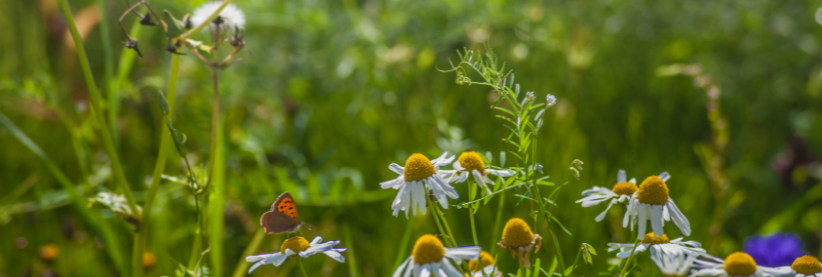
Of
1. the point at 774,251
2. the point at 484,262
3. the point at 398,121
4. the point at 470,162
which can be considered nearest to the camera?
the point at 470,162

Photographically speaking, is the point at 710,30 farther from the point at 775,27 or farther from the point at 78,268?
the point at 78,268

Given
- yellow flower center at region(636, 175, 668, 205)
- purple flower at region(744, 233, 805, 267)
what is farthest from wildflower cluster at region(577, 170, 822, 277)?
purple flower at region(744, 233, 805, 267)

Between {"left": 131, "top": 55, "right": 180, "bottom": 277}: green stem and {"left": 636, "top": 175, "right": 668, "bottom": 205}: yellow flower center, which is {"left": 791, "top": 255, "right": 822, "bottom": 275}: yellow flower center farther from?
{"left": 131, "top": 55, "right": 180, "bottom": 277}: green stem

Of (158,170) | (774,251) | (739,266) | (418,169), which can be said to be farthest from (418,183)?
(774,251)

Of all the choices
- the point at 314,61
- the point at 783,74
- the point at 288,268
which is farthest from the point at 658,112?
the point at 288,268

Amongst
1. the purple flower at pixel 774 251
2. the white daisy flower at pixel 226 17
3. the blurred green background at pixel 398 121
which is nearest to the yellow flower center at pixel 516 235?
→ the white daisy flower at pixel 226 17

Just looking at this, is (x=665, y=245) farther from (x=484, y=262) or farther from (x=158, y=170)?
(x=158, y=170)
